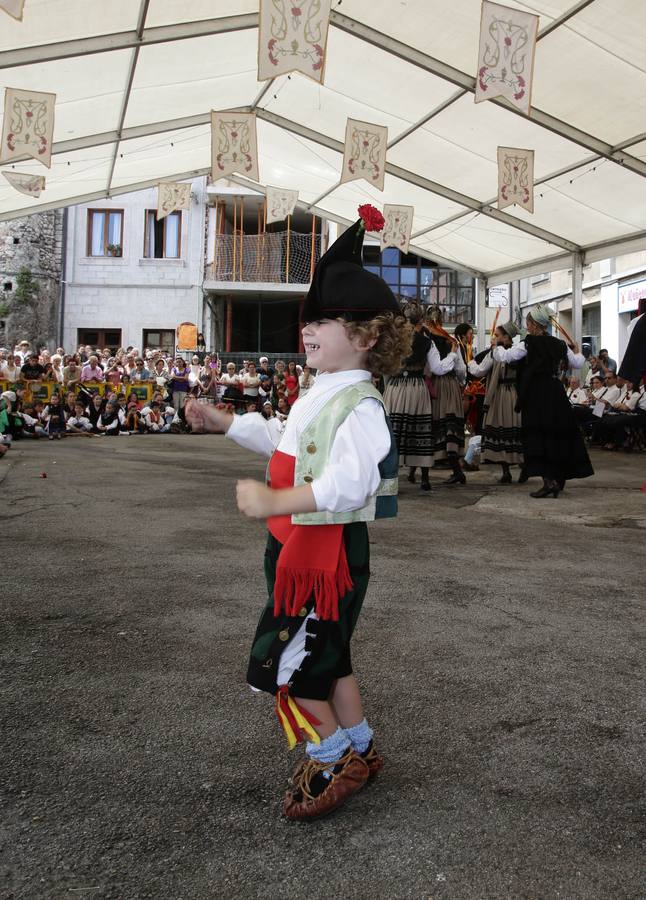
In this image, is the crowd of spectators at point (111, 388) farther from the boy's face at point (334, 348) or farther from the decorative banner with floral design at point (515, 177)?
the boy's face at point (334, 348)

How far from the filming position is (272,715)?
238cm

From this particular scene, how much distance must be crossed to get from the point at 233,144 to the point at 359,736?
11366 millimetres

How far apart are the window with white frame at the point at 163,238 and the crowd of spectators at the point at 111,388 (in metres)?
6.98

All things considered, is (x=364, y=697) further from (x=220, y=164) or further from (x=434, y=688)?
(x=220, y=164)

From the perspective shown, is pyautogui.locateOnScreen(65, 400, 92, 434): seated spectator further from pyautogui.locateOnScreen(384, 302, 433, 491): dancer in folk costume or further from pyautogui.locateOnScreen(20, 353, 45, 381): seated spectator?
pyautogui.locateOnScreen(384, 302, 433, 491): dancer in folk costume

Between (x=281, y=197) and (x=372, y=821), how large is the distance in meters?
14.5

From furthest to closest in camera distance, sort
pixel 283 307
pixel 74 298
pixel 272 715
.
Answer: pixel 283 307 → pixel 74 298 → pixel 272 715

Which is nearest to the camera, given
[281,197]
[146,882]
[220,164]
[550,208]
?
[146,882]

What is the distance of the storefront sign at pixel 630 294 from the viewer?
19.8m

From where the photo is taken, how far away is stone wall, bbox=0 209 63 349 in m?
24.7

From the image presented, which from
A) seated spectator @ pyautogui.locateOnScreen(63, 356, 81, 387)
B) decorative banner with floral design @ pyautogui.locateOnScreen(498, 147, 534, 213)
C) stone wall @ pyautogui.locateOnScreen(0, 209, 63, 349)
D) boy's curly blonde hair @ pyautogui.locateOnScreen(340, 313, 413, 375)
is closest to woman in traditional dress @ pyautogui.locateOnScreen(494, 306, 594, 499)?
decorative banner with floral design @ pyautogui.locateOnScreen(498, 147, 534, 213)

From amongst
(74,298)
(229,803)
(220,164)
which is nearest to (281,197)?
(220,164)

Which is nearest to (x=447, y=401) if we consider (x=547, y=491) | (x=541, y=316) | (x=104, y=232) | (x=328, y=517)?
(x=541, y=316)

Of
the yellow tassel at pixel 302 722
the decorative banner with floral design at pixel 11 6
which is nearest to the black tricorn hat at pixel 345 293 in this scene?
the yellow tassel at pixel 302 722
